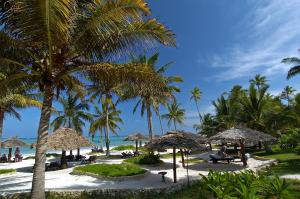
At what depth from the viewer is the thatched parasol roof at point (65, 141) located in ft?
59.4

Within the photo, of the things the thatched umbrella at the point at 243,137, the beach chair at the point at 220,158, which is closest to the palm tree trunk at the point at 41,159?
the thatched umbrella at the point at 243,137

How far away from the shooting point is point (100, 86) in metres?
10.4

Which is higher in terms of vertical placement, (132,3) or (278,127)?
(132,3)

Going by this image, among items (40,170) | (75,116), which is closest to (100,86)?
(40,170)

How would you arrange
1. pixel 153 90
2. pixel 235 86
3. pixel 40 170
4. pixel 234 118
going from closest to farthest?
pixel 40 170 → pixel 153 90 → pixel 234 118 → pixel 235 86

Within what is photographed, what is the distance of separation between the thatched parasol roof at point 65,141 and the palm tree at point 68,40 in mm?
9072

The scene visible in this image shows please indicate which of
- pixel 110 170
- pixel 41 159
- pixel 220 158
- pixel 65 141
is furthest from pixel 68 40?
pixel 220 158

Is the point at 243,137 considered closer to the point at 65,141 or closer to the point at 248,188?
the point at 248,188

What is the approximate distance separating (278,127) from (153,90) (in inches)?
874

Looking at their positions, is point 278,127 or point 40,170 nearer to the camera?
point 40,170

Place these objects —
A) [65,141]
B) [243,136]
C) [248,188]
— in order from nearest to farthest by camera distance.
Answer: [248,188], [243,136], [65,141]

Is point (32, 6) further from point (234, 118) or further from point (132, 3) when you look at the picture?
point (234, 118)

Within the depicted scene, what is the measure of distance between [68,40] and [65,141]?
1115cm

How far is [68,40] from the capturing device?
28.8ft
